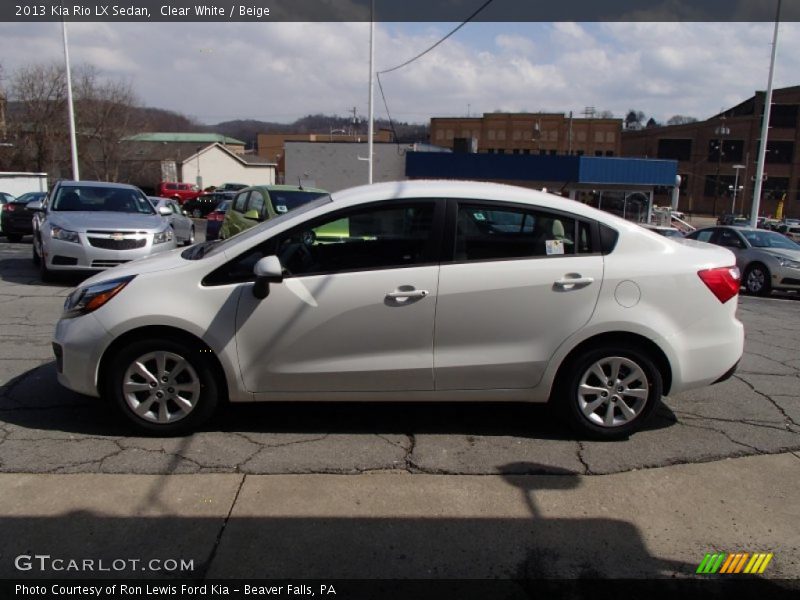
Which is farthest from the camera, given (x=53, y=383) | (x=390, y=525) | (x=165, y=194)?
→ (x=165, y=194)

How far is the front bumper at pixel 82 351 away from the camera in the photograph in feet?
13.1

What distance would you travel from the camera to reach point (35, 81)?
146ft

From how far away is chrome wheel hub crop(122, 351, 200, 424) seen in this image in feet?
13.2

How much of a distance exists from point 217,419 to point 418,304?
1.68 meters

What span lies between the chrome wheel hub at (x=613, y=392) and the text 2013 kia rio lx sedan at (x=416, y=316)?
0.01m

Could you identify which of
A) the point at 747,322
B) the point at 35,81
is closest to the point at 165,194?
the point at 35,81

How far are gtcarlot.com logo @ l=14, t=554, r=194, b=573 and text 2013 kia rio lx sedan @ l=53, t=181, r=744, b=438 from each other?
50.2 inches

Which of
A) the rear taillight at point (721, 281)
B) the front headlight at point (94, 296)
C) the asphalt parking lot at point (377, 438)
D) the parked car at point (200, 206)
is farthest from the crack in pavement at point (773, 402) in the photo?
the parked car at point (200, 206)

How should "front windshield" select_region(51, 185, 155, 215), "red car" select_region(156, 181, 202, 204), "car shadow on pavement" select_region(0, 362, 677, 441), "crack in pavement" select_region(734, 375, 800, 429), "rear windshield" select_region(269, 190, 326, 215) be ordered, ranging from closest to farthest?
"car shadow on pavement" select_region(0, 362, 677, 441) < "crack in pavement" select_region(734, 375, 800, 429) < "rear windshield" select_region(269, 190, 326, 215) < "front windshield" select_region(51, 185, 155, 215) < "red car" select_region(156, 181, 202, 204)

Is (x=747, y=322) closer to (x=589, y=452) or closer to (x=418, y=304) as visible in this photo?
(x=589, y=452)

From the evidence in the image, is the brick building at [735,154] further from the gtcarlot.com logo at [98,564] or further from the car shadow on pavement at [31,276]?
the gtcarlot.com logo at [98,564]

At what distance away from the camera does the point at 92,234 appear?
9.23 metres

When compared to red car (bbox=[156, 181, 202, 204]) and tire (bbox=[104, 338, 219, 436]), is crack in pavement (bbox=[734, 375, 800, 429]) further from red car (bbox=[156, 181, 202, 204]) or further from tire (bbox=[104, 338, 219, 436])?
red car (bbox=[156, 181, 202, 204])

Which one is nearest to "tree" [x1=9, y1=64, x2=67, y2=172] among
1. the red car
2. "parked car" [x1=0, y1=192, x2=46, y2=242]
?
the red car
